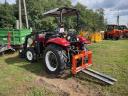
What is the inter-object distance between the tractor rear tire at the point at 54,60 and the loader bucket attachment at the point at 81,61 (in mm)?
462

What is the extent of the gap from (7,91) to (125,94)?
3.43 m

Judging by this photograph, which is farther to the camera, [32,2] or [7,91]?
[32,2]

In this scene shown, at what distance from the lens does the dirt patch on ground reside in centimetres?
729

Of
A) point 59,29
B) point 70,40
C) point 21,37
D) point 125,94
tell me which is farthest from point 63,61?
point 21,37

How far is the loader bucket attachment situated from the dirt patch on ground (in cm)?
38

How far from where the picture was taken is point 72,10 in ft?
34.3

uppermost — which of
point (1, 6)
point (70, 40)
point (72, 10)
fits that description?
point (1, 6)

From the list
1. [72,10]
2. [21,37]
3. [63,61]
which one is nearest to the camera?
[63,61]

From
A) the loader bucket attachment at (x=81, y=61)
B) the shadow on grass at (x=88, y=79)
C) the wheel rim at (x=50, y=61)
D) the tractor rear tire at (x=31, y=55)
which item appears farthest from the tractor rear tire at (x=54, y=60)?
the tractor rear tire at (x=31, y=55)

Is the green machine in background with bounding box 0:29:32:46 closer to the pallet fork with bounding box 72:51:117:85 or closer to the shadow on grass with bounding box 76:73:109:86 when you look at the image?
the pallet fork with bounding box 72:51:117:85

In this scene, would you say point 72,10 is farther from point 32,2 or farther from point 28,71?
point 32,2

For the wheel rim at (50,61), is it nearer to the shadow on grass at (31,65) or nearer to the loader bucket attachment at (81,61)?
the shadow on grass at (31,65)

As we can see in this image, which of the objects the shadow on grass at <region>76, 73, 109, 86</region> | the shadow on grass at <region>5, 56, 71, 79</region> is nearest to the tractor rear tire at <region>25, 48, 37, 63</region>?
the shadow on grass at <region>5, 56, 71, 79</region>

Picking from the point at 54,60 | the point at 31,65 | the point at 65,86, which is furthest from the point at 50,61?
the point at 65,86
